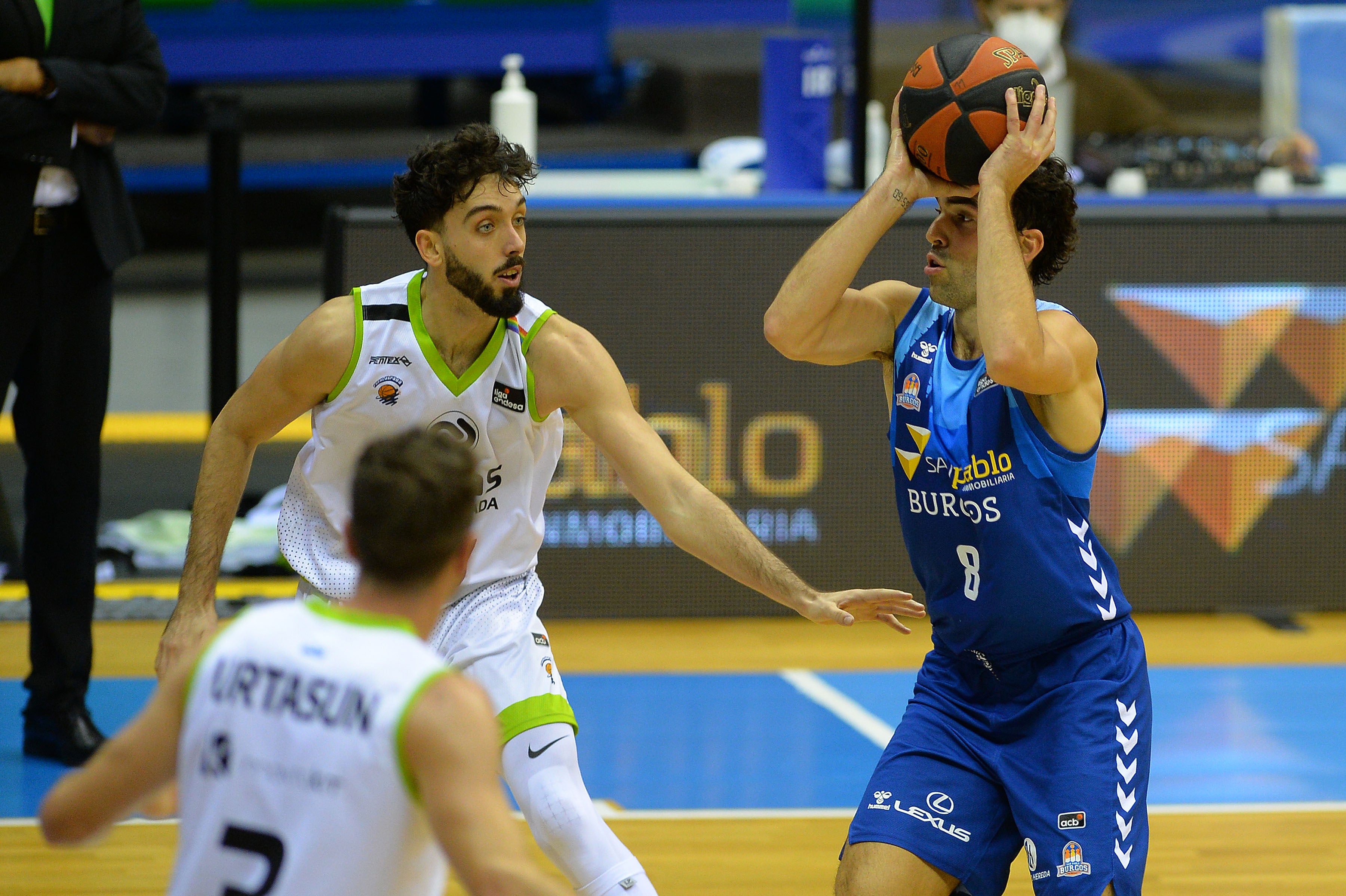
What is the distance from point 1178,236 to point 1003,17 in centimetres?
124

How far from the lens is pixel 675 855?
174 inches

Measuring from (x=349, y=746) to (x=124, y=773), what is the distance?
0.32m

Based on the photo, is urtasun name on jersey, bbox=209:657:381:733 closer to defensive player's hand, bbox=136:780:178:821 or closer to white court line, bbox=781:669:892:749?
defensive player's hand, bbox=136:780:178:821

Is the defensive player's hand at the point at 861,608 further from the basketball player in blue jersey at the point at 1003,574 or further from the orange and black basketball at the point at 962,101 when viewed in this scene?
the orange and black basketball at the point at 962,101

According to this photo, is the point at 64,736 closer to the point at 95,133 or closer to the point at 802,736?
the point at 95,133

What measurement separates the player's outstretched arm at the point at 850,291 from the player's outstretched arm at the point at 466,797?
163cm

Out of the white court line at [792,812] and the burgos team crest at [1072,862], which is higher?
the burgos team crest at [1072,862]

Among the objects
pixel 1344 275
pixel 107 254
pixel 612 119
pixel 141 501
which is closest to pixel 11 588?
pixel 141 501

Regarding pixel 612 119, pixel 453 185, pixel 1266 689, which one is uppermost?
pixel 453 185

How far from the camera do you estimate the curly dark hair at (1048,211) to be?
130 inches

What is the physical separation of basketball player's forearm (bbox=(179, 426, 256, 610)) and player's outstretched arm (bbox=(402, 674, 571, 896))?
5.30 feet

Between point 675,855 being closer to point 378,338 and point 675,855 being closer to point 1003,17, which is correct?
point 378,338

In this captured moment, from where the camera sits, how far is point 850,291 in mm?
3504

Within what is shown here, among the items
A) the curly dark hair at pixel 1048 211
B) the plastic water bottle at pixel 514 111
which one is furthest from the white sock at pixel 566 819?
the plastic water bottle at pixel 514 111
